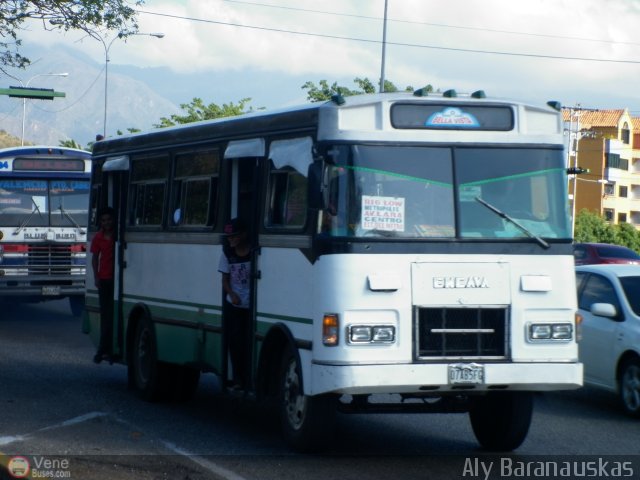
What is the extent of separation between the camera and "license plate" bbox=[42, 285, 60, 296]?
22.9 metres

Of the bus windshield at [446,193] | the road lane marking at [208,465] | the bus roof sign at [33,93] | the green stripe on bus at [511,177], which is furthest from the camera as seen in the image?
the bus roof sign at [33,93]

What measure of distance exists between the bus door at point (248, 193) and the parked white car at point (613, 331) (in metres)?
3.94

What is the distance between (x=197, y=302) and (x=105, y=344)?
298cm

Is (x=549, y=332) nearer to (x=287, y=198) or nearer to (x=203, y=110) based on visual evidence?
(x=287, y=198)

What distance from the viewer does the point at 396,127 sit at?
30.3 ft

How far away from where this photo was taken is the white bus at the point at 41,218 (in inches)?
882

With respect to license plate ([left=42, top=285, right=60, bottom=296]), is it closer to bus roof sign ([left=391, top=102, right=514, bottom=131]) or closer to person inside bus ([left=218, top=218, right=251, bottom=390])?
person inside bus ([left=218, top=218, right=251, bottom=390])

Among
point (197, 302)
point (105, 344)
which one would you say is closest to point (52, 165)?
point (105, 344)

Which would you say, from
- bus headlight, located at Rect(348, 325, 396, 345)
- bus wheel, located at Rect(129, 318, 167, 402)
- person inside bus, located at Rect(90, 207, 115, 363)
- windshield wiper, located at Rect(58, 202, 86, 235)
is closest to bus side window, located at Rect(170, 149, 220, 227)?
bus wheel, located at Rect(129, 318, 167, 402)

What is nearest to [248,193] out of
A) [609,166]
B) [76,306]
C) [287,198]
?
[287,198]

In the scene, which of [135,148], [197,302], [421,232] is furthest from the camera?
[135,148]

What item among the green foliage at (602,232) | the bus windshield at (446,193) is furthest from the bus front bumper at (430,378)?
the green foliage at (602,232)

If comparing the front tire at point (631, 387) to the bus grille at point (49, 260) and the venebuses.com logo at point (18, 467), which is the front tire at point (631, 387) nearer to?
the venebuses.com logo at point (18, 467)

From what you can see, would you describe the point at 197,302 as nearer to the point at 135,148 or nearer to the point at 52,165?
the point at 135,148
